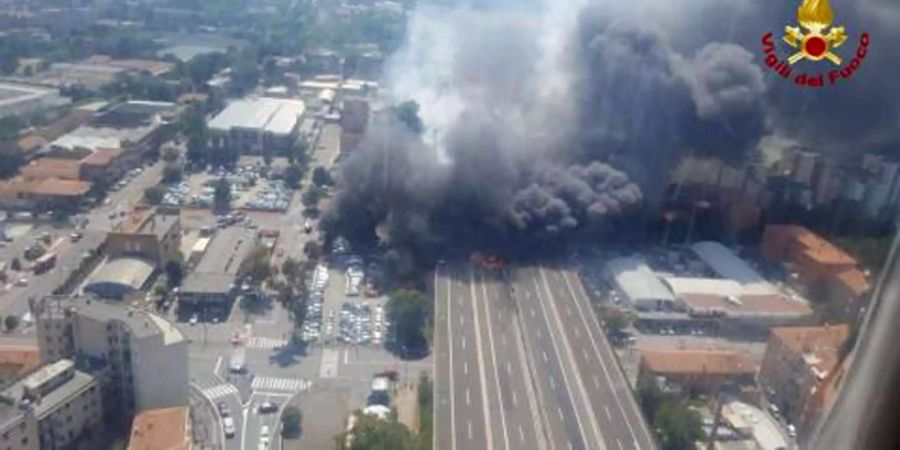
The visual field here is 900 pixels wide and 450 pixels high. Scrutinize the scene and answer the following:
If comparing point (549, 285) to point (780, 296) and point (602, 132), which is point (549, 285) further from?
point (602, 132)

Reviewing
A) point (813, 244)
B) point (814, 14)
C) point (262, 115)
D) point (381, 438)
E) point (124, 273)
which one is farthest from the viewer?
point (262, 115)

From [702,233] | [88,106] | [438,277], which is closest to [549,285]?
[438,277]

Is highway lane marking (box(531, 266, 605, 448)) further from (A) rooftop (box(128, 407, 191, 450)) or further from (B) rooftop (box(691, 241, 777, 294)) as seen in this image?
(A) rooftop (box(128, 407, 191, 450))

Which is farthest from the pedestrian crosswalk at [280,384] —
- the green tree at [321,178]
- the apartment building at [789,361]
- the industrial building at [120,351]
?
the green tree at [321,178]

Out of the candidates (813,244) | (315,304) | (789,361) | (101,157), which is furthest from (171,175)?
(789,361)

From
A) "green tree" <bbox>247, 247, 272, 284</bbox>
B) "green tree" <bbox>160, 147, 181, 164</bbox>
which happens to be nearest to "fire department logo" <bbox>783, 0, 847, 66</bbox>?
"green tree" <bbox>247, 247, 272, 284</bbox>

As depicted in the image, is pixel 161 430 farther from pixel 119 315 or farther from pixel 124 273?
pixel 124 273
